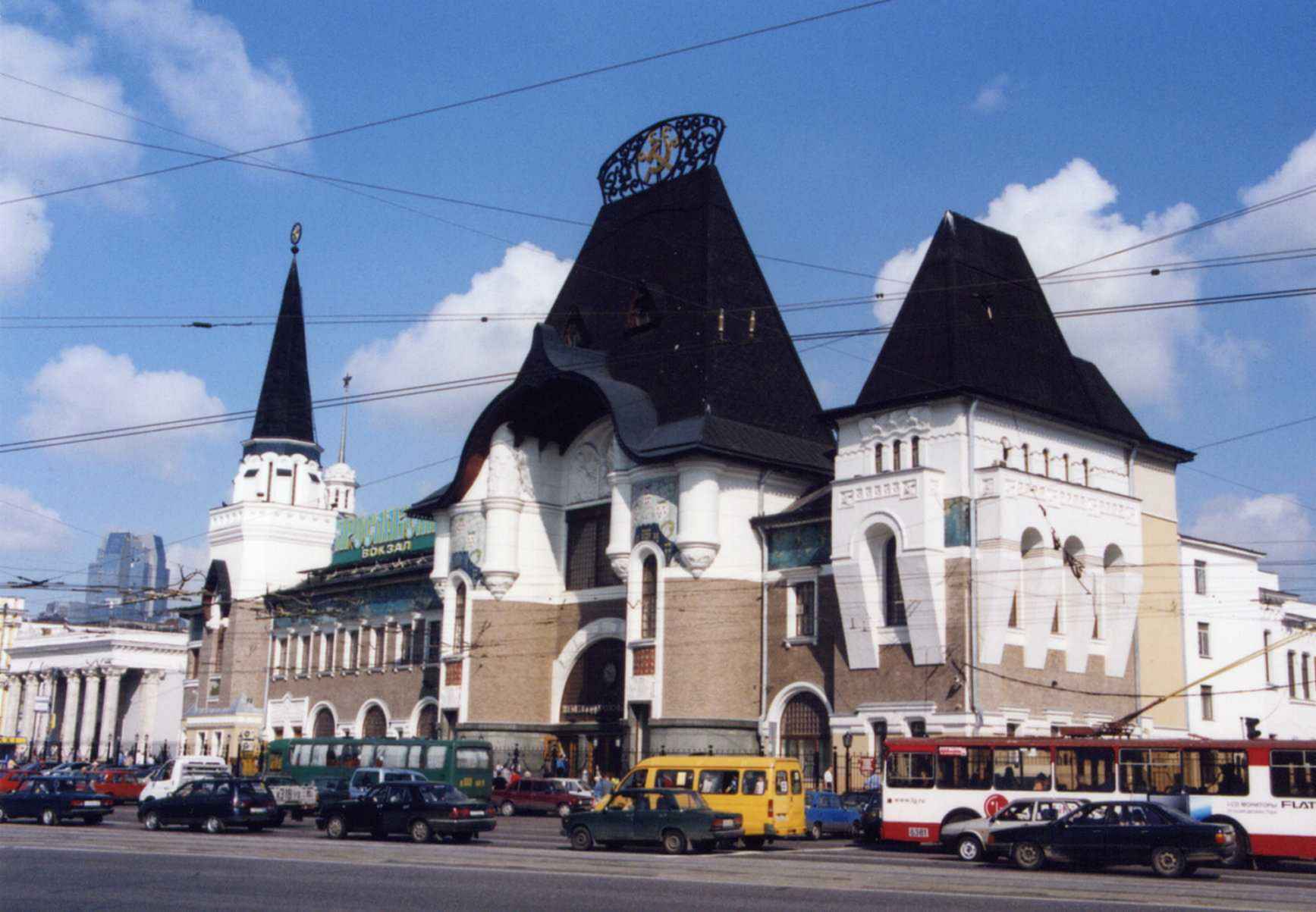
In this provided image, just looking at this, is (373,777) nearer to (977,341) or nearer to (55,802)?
(55,802)

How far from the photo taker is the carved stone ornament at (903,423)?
124 feet

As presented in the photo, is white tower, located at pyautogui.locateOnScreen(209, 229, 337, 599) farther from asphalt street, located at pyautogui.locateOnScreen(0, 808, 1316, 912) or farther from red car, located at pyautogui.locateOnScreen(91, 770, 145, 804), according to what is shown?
asphalt street, located at pyautogui.locateOnScreen(0, 808, 1316, 912)

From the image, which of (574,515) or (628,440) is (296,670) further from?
(628,440)

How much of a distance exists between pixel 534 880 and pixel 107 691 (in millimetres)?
83061

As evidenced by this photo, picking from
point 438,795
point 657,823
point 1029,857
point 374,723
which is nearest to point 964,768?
point 1029,857

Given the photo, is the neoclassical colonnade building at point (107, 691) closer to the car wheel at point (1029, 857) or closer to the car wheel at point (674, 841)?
the car wheel at point (674, 841)

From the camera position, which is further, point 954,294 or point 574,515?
point 574,515

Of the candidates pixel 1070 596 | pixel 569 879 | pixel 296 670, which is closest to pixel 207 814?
pixel 569 879

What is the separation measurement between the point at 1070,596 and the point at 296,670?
36327 millimetres

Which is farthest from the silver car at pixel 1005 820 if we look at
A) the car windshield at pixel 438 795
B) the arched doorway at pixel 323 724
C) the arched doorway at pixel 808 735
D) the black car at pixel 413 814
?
the arched doorway at pixel 323 724

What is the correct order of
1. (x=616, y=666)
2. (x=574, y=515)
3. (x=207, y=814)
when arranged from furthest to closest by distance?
(x=574, y=515), (x=616, y=666), (x=207, y=814)

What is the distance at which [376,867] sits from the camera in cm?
2034

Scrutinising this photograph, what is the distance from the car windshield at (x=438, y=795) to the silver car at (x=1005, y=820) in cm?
955

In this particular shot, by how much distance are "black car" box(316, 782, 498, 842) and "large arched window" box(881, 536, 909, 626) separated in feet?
44.4
